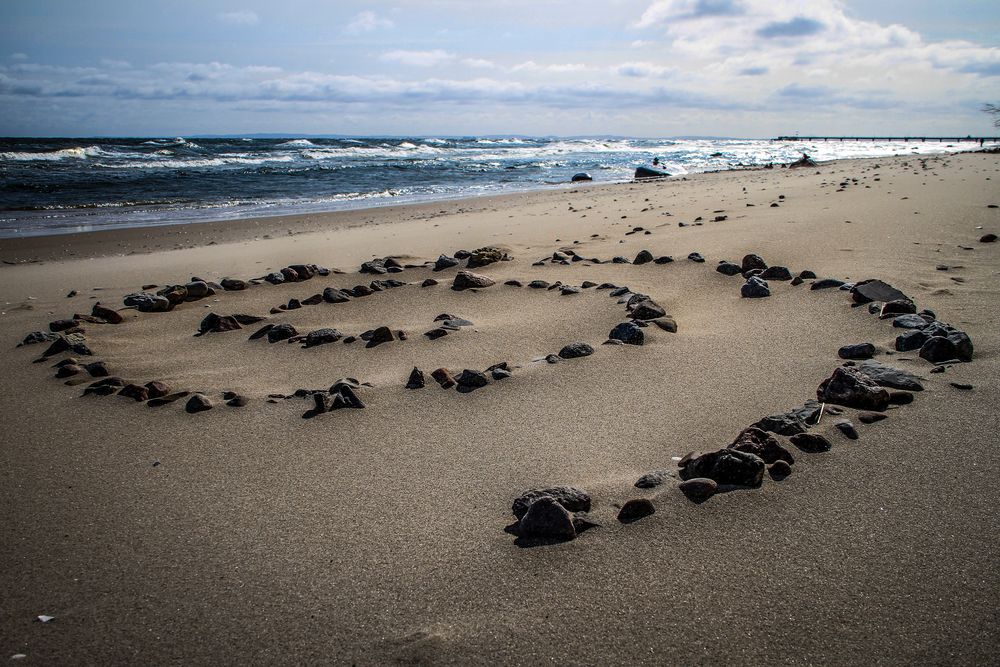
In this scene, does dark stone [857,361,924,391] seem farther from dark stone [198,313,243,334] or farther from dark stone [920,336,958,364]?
dark stone [198,313,243,334]

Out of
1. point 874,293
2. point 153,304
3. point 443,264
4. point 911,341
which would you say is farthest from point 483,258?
point 911,341

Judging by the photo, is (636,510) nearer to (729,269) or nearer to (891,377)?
(891,377)

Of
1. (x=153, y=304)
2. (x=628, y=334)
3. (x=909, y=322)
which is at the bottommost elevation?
(x=153, y=304)

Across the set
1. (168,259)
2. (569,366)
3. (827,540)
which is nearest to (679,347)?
(569,366)

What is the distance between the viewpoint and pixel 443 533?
5.52 ft

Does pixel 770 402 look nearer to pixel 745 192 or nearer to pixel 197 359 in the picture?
pixel 197 359

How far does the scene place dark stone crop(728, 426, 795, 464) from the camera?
73.4 inches

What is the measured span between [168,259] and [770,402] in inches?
251

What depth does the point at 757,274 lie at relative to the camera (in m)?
4.02

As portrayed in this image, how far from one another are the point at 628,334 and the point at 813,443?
1206 millimetres

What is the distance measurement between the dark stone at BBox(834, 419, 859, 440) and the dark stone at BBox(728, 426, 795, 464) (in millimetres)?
257

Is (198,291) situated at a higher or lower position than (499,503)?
higher

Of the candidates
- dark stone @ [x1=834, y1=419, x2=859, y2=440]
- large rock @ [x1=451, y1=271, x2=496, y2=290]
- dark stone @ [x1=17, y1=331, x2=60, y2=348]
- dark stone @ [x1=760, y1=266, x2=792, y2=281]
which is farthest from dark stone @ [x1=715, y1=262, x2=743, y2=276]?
dark stone @ [x1=17, y1=331, x2=60, y2=348]

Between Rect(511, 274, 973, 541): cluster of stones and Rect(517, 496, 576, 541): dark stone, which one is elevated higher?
Rect(511, 274, 973, 541): cluster of stones
